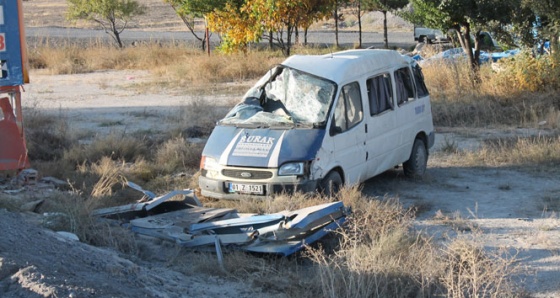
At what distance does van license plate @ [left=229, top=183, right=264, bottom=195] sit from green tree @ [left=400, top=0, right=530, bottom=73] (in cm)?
1056

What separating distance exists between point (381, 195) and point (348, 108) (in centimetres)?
144

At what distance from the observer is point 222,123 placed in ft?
34.3

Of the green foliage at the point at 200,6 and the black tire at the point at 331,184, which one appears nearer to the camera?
the black tire at the point at 331,184

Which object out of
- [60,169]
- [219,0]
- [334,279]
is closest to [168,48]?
[219,0]

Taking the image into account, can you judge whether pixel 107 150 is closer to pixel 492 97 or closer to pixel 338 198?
pixel 338 198

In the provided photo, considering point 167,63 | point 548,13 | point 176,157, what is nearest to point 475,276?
point 176,157

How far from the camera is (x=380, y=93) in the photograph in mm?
11055

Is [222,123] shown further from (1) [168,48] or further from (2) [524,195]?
(1) [168,48]

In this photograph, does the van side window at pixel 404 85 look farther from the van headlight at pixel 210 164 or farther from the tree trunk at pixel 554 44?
the tree trunk at pixel 554 44

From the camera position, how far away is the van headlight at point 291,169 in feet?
31.0

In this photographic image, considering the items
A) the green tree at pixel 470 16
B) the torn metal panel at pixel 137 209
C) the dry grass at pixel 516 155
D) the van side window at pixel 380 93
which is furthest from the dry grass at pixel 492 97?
the torn metal panel at pixel 137 209

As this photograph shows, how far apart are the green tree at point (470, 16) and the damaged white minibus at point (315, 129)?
7374 mm

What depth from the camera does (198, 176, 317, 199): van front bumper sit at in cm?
941

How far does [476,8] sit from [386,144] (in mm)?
8738
